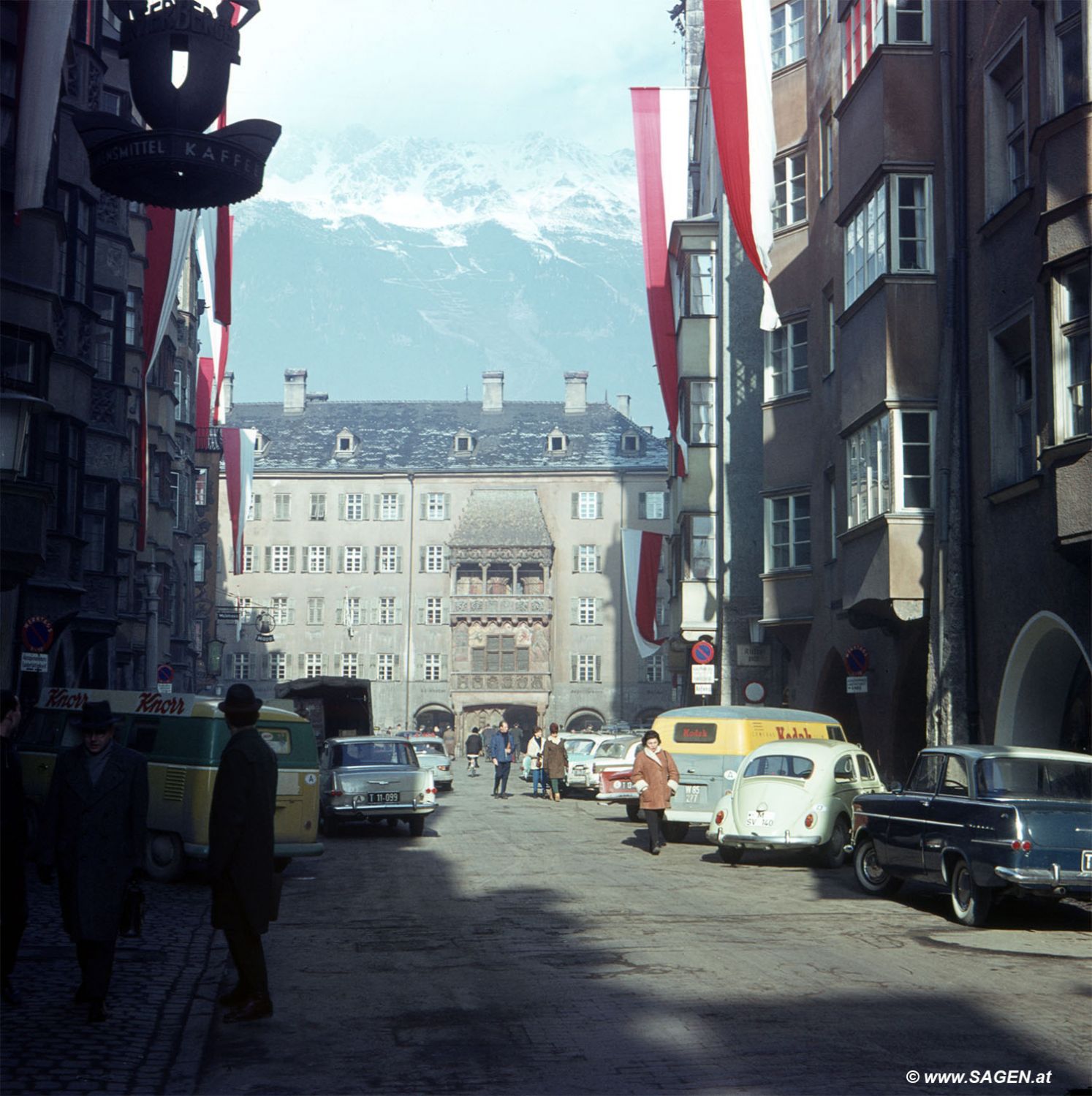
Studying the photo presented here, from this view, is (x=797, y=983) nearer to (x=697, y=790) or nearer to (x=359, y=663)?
(x=697, y=790)

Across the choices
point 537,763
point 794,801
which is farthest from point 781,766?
point 537,763

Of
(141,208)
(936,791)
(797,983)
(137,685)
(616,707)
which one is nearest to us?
(797,983)

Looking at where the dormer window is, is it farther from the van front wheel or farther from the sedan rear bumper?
the sedan rear bumper

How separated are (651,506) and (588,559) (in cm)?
478

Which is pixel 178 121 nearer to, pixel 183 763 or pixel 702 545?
pixel 183 763

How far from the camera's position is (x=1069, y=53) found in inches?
735

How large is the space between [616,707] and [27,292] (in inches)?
2577

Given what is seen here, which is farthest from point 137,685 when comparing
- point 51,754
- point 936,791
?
point 936,791

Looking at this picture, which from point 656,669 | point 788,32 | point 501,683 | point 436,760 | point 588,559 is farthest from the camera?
point 588,559

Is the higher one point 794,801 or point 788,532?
point 788,532

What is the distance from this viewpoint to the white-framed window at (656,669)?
289 feet

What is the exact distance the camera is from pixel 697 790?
25.9 metres

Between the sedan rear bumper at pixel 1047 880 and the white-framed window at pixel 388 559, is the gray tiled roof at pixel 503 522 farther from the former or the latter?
the sedan rear bumper at pixel 1047 880

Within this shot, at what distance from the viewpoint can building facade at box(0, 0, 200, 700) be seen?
922 inches
